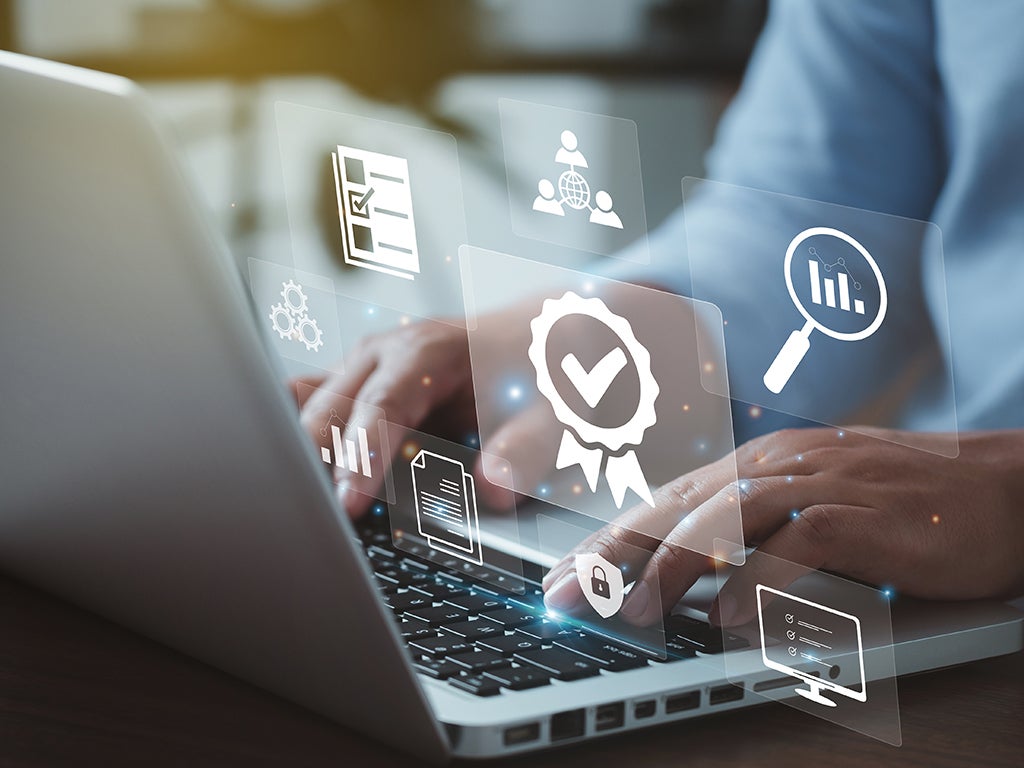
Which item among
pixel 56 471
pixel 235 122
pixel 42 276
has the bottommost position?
pixel 235 122

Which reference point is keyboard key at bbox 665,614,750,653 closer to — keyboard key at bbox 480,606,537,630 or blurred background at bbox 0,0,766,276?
keyboard key at bbox 480,606,537,630

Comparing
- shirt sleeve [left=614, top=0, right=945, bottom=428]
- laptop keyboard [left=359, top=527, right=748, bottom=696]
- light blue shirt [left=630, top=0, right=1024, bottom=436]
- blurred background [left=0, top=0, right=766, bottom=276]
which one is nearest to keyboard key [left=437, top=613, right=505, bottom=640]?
laptop keyboard [left=359, top=527, right=748, bottom=696]

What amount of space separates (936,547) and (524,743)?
0.73ft

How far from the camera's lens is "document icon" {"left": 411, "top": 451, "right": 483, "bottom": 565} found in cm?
59

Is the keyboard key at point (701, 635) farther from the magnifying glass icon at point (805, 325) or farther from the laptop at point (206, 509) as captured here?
the magnifying glass icon at point (805, 325)

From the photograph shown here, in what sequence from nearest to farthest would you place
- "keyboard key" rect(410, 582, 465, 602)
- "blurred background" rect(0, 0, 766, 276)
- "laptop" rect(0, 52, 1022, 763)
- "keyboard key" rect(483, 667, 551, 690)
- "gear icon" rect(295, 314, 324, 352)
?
"laptop" rect(0, 52, 1022, 763) → "keyboard key" rect(483, 667, 551, 690) → "keyboard key" rect(410, 582, 465, 602) → "gear icon" rect(295, 314, 324, 352) → "blurred background" rect(0, 0, 766, 276)

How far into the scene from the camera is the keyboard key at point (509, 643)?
0.46 metres

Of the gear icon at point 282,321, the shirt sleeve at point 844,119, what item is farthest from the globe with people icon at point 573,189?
the shirt sleeve at point 844,119

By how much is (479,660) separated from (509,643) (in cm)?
3

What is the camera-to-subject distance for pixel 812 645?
1.47 ft

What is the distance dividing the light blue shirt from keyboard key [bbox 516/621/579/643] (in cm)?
19

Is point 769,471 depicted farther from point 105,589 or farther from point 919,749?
point 105,589

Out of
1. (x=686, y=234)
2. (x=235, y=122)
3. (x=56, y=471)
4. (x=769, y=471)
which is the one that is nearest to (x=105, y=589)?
(x=56, y=471)

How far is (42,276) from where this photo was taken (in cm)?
37
